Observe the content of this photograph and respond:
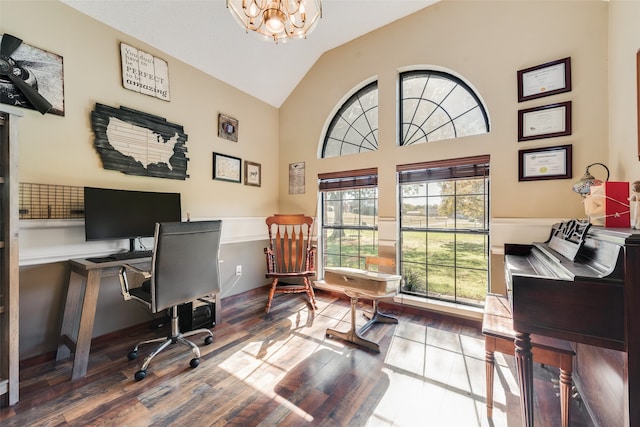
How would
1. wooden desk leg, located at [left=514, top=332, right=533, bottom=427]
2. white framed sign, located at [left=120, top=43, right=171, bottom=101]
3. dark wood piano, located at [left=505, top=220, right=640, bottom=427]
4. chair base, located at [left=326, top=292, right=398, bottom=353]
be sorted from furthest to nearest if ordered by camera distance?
white framed sign, located at [left=120, top=43, right=171, bottom=101] < chair base, located at [left=326, top=292, right=398, bottom=353] < wooden desk leg, located at [left=514, top=332, right=533, bottom=427] < dark wood piano, located at [left=505, top=220, right=640, bottom=427]

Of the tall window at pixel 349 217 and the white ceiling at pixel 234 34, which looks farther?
Result: the tall window at pixel 349 217

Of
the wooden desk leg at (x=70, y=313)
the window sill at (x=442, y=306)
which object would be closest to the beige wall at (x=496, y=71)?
the window sill at (x=442, y=306)

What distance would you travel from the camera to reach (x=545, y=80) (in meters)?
2.12

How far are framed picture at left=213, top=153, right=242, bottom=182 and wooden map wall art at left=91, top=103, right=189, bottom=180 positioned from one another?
14.0 inches

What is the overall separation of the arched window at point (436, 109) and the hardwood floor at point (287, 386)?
78.7 inches

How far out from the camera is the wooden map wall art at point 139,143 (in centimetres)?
216

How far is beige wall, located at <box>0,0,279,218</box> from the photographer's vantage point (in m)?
1.84

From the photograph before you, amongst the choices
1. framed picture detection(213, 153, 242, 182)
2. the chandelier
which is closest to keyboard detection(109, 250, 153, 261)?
framed picture detection(213, 153, 242, 182)

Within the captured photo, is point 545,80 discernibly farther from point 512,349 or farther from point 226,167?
point 226,167

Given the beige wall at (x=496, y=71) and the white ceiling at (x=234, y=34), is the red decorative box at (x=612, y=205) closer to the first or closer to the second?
the beige wall at (x=496, y=71)

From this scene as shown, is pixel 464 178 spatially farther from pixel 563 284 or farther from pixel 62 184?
pixel 62 184

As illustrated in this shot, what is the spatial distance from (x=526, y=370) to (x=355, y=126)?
9.52 feet

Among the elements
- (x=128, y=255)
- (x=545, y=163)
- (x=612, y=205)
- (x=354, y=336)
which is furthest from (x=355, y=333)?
(x=545, y=163)

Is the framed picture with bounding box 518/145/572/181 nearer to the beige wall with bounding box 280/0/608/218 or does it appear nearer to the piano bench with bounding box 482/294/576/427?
the beige wall with bounding box 280/0/608/218
